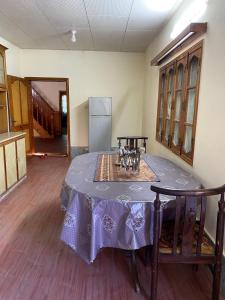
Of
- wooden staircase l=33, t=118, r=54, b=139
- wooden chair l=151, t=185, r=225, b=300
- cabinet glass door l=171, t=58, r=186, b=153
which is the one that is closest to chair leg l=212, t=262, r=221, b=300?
wooden chair l=151, t=185, r=225, b=300

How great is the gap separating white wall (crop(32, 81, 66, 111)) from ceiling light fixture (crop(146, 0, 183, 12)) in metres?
6.92

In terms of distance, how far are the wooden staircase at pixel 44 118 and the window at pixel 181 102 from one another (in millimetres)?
6492

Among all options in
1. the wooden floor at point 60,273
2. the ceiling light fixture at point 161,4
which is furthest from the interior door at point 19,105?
the ceiling light fixture at point 161,4

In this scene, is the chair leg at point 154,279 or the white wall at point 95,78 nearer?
the chair leg at point 154,279

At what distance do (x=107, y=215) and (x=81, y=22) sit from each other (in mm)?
3243

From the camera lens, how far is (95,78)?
5570 millimetres

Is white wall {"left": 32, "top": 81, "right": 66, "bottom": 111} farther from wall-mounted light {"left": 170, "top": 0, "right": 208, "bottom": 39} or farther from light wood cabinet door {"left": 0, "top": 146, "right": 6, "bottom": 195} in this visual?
wall-mounted light {"left": 170, "top": 0, "right": 208, "bottom": 39}

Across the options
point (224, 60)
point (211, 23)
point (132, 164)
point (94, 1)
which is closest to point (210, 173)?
point (132, 164)

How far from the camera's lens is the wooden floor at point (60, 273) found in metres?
1.71

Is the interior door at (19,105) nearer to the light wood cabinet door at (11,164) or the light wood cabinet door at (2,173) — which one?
the light wood cabinet door at (11,164)

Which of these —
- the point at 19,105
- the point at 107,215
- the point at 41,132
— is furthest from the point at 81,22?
the point at 41,132

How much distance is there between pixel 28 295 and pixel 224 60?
2378mm

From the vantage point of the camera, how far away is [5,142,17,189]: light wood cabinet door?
3.43 m

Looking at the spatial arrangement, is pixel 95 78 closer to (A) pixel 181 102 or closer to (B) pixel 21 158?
(B) pixel 21 158
